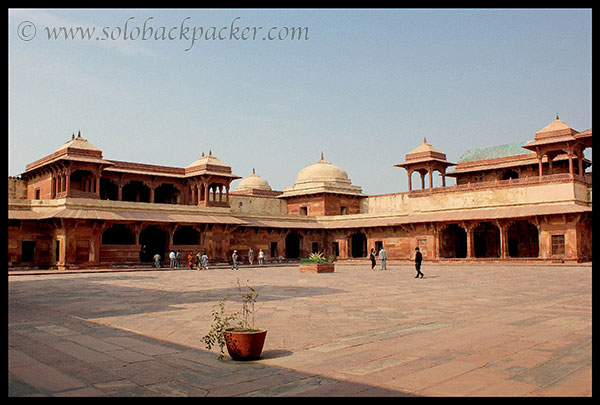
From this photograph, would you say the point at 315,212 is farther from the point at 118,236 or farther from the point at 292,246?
the point at 118,236

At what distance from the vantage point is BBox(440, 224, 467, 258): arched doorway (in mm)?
32469

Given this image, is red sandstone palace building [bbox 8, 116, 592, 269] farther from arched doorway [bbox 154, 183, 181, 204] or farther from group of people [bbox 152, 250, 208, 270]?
group of people [bbox 152, 250, 208, 270]

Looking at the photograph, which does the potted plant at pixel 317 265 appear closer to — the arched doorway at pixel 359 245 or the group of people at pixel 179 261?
the group of people at pixel 179 261

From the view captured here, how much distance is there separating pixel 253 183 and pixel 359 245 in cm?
1581

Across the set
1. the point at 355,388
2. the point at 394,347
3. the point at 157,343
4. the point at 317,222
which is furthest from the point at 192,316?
the point at 317,222

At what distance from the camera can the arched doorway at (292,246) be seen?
4084cm

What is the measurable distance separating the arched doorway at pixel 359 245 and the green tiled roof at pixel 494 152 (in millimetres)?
9495

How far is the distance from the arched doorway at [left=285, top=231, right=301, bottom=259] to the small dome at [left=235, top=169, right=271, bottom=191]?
11.2m

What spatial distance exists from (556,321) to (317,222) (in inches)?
1251

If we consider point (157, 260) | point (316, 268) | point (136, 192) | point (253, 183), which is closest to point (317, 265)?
point (316, 268)

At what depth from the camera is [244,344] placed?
5633 mm

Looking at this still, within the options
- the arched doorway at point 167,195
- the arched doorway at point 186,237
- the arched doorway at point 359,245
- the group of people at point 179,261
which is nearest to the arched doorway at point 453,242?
the arched doorway at point 359,245
